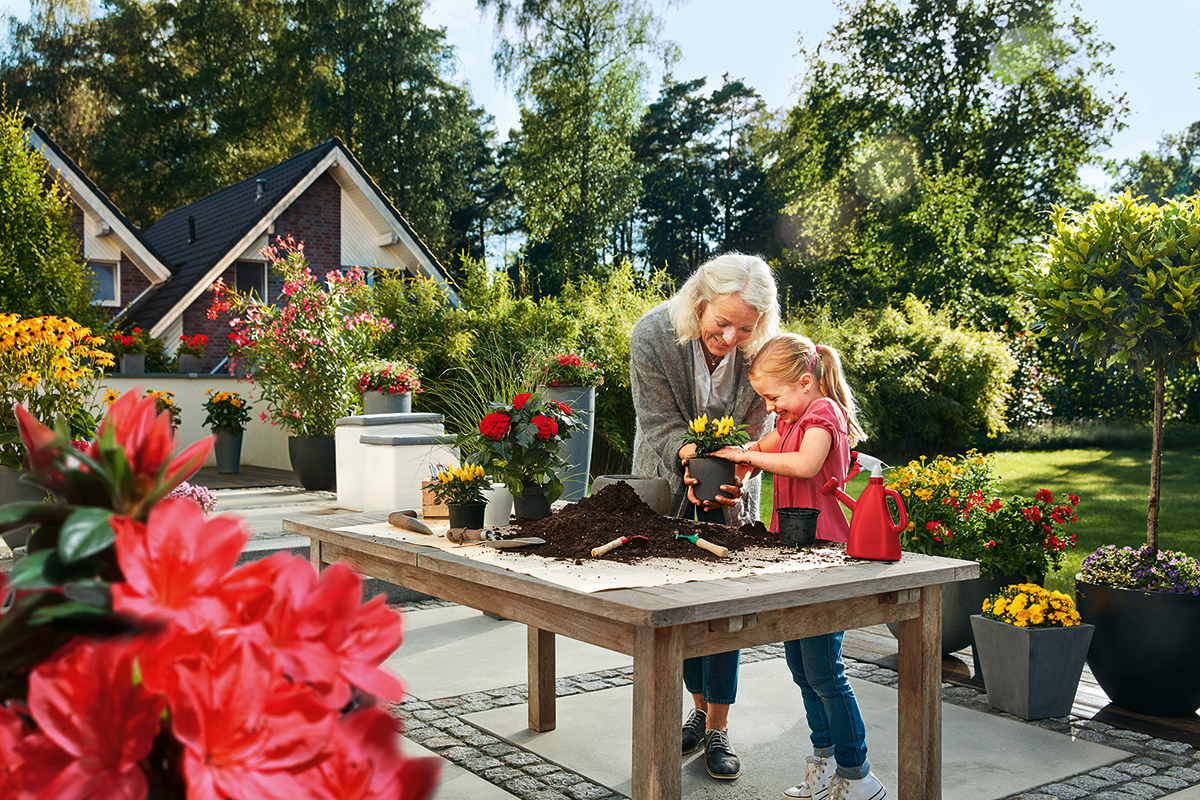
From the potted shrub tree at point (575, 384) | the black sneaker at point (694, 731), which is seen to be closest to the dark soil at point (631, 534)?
the black sneaker at point (694, 731)

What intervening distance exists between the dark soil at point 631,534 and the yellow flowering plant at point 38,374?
4.17 m

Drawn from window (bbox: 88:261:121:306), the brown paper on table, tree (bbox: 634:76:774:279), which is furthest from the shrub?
tree (bbox: 634:76:774:279)

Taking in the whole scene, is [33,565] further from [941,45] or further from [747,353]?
[941,45]

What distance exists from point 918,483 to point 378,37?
23.1m

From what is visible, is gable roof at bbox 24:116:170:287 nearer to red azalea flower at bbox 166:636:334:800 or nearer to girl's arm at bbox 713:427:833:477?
girl's arm at bbox 713:427:833:477

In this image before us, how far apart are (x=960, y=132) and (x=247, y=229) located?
56.8ft

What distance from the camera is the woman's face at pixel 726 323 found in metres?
3.19

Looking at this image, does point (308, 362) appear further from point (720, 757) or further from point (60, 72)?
point (60, 72)

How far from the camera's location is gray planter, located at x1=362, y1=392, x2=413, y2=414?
880cm

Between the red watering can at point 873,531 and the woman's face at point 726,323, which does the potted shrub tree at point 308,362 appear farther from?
the red watering can at point 873,531

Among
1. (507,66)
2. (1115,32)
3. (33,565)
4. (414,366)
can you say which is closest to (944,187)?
(1115,32)

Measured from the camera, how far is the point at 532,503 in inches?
119

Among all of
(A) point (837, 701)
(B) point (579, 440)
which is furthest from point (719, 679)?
(B) point (579, 440)

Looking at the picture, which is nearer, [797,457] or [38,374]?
[797,457]
